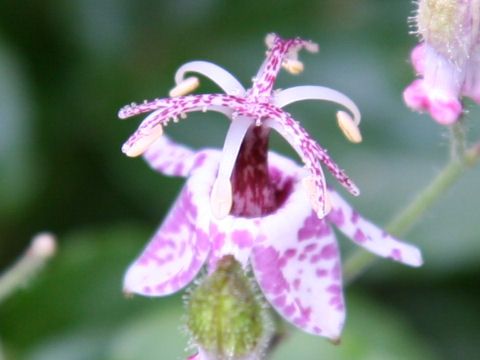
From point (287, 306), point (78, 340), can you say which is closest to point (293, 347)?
point (78, 340)

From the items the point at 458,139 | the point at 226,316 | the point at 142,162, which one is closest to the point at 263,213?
the point at 226,316

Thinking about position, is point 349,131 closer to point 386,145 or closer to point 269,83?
point 269,83

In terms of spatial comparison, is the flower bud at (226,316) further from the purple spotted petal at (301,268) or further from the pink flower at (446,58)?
the pink flower at (446,58)

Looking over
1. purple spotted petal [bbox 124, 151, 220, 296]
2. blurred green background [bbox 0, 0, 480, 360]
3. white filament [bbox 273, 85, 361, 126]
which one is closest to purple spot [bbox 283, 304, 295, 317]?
purple spotted petal [bbox 124, 151, 220, 296]

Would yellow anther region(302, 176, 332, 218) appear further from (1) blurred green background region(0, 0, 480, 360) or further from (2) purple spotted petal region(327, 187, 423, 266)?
(1) blurred green background region(0, 0, 480, 360)

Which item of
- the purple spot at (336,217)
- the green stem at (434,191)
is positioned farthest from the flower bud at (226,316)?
the green stem at (434,191)
